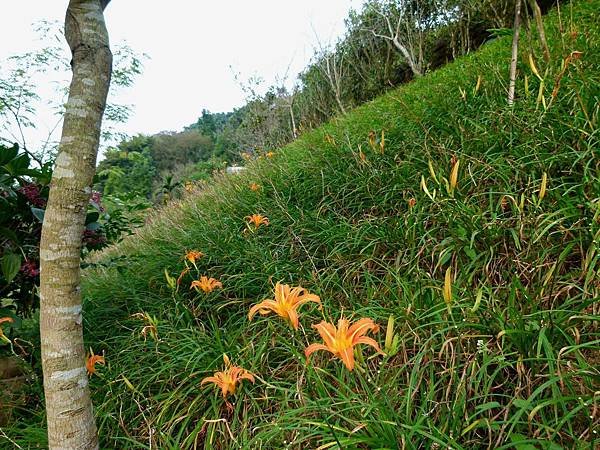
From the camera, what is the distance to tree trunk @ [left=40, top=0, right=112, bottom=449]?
0.94 metres

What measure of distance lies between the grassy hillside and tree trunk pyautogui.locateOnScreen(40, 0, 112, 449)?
0.96ft

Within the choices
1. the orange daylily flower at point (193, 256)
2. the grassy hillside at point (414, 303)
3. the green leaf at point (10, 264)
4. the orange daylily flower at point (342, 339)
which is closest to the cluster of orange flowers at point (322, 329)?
the orange daylily flower at point (342, 339)

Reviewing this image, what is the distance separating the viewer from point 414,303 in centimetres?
128

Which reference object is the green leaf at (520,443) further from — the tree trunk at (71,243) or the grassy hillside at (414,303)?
the tree trunk at (71,243)

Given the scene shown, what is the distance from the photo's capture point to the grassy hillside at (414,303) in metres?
0.94

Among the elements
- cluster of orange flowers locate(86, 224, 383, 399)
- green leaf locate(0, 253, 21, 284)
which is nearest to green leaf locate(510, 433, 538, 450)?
cluster of orange flowers locate(86, 224, 383, 399)

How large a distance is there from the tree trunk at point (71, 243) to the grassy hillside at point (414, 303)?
0.29 m

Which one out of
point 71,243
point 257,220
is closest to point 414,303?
point 257,220

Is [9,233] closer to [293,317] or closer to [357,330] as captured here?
[293,317]

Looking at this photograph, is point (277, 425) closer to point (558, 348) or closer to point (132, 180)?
point (558, 348)

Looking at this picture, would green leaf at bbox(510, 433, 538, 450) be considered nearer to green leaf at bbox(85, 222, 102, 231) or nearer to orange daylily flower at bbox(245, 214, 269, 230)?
orange daylily flower at bbox(245, 214, 269, 230)

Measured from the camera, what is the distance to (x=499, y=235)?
4.58ft

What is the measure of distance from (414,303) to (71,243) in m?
1.13

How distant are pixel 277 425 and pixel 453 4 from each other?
7.51 metres
